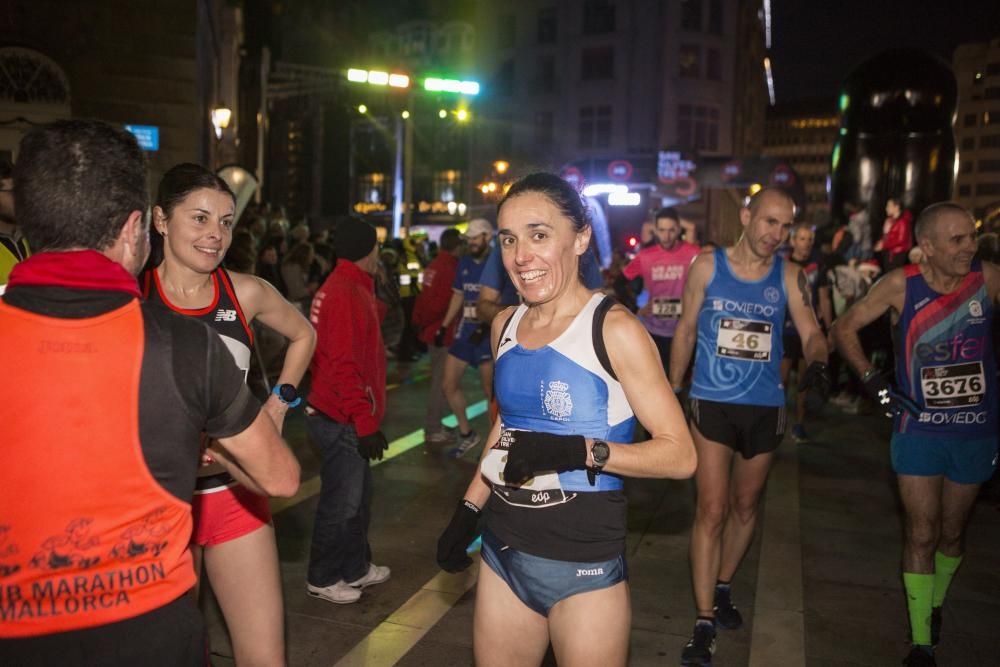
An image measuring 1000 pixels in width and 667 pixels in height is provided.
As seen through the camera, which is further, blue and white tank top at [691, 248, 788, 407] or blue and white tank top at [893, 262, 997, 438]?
blue and white tank top at [691, 248, 788, 407]

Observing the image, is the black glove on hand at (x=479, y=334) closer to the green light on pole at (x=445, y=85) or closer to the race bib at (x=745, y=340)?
the race bib at (x=745, y=340)

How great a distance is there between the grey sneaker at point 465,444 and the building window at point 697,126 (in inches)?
1859

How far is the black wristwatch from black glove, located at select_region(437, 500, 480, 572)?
22.9 inches

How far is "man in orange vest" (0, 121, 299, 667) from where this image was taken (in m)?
1.69

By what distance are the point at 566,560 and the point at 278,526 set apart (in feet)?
13.5

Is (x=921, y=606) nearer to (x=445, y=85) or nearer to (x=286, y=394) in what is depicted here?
(x=286, y=394)

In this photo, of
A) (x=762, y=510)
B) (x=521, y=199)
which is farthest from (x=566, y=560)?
(x=762, y=510)

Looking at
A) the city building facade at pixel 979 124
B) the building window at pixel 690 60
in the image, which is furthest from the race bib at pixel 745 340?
the city building facade at pixel 979 124

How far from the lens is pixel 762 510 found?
6.89m

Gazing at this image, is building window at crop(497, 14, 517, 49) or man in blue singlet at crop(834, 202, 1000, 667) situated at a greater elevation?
building window at crop(497, 14, 517, 49)

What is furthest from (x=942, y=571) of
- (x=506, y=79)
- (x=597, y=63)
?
(x=506, y=79)

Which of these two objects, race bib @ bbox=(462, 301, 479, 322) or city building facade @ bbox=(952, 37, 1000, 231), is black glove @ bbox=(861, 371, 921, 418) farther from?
city building facade @ bbox=(952, 37, 1000, 231)

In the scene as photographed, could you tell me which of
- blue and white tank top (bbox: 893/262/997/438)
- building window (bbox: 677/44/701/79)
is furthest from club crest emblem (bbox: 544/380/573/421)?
building window (bbox: 677/44/701/79)

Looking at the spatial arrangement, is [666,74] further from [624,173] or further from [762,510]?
[762,510]
